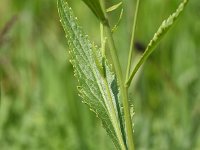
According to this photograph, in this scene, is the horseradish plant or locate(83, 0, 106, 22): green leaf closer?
locate(83, 0, 106, 22): green leaf

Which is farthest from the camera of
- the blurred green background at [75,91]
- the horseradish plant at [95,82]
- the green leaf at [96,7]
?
the blurred green background at [75,91]

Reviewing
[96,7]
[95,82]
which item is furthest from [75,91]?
[96,7]

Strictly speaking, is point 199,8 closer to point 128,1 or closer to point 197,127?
point 128,1

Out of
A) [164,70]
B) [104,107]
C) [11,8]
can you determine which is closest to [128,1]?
[164,70]

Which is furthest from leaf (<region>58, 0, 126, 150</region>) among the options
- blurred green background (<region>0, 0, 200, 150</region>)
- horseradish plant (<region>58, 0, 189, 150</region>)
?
blurred green background (<region>0, 0, 200, 150</region>)

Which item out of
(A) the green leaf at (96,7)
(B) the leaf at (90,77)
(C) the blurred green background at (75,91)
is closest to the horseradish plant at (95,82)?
(B) the leaf at (90,77)

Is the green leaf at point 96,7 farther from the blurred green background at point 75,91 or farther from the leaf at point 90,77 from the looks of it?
the blurred green background at point 75,91

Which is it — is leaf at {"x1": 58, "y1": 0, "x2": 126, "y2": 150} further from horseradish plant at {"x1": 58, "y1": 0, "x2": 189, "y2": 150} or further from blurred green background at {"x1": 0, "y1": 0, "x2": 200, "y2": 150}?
blurred green background at {"x1": 0, "y1": 0, "x2": 200, "y2": 150}
